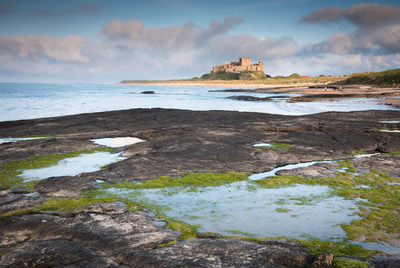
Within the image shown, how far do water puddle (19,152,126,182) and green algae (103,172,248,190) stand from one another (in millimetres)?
2516

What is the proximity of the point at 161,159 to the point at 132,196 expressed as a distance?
3.65 m

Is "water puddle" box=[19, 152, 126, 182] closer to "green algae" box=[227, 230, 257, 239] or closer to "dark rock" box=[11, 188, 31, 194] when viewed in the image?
"dark rock" box=[11, 188, 31, 194]

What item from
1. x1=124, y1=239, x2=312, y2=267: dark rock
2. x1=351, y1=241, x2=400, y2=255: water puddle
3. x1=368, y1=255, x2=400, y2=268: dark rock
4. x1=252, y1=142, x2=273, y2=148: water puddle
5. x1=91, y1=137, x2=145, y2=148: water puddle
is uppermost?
x1=252, y1=142, x2=273, y2=148: water puddle

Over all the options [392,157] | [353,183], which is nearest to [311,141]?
[392,157]

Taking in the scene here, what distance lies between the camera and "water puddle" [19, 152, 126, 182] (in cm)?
1049

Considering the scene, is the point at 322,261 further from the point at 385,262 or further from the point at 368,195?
the point at 368,195

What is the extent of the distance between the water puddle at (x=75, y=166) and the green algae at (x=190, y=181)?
252 cm

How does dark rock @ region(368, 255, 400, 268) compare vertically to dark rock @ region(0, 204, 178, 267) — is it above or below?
below

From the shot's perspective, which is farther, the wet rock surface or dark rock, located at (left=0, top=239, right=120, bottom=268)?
the wet rock surface

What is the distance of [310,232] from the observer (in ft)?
20.9

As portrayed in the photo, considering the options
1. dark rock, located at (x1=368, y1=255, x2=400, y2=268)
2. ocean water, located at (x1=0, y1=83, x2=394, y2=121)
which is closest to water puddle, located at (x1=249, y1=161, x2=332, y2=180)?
dark rock, located at (x1=368, y1=255, x2=400, y2=268)

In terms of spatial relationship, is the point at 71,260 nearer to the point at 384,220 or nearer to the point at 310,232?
the point at 310,232

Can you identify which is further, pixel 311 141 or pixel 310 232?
pixel 311 141

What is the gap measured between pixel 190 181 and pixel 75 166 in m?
4.81
